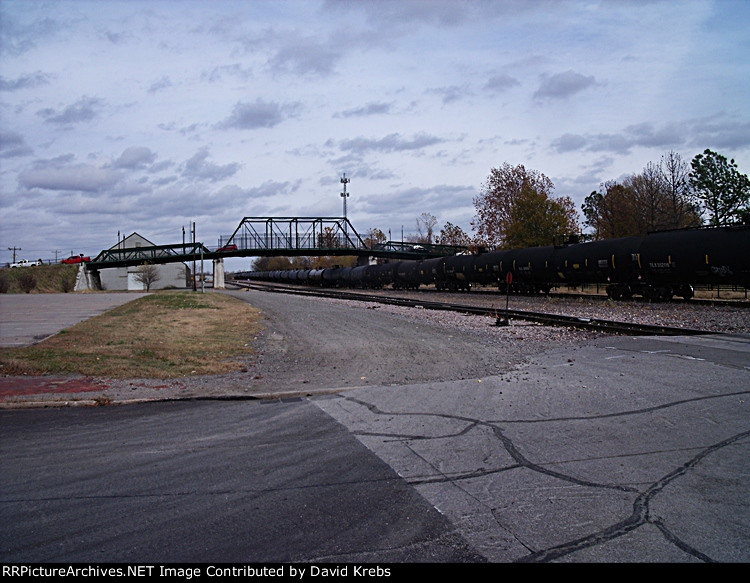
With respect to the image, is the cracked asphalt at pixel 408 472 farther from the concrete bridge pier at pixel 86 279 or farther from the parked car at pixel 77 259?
the parked car at pixel 77 259

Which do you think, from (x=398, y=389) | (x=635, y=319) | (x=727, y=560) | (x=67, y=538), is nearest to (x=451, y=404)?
(x=398, y=389)

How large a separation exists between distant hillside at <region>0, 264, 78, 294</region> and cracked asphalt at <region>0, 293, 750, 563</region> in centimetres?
6905

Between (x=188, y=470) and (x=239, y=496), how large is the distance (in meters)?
0.89

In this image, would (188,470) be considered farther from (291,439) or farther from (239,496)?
(291,439)

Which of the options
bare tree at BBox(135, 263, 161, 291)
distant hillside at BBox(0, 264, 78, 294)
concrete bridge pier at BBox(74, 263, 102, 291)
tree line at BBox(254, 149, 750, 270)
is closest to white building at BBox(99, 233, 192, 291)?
bare tree at BBox(135, 263, 161, 291)

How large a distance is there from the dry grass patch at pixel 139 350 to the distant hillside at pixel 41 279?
178ft

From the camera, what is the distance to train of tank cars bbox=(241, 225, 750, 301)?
22859mm

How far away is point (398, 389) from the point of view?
914 cm

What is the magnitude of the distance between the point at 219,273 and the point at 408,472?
77610 mm

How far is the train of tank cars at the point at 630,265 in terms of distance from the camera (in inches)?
900

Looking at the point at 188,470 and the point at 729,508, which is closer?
the point at 729,508

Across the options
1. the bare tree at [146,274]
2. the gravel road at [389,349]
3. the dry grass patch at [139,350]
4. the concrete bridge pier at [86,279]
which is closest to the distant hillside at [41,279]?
the concrete bridge pier at [86,279]

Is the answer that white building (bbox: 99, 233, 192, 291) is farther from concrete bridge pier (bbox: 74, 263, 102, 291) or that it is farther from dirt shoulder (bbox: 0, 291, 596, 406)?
dirt shoulder (bbox: 0, 291, 596, 406)

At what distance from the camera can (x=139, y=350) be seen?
537 inches
